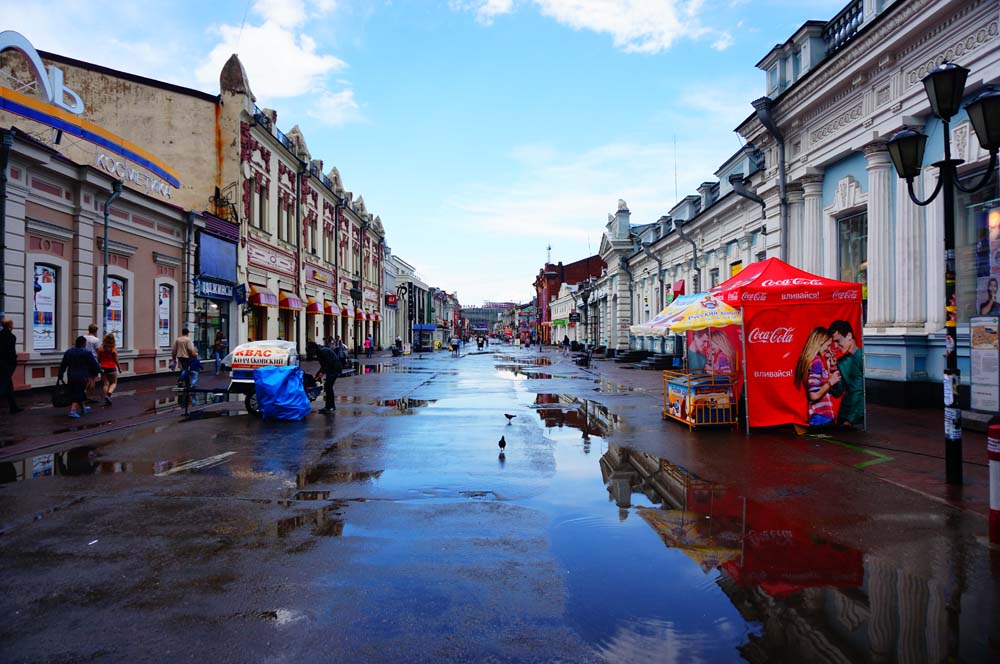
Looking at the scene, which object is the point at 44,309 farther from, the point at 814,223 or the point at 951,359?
the point at 814,223

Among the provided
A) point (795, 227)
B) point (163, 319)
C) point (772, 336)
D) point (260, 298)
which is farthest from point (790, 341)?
point (260, 298)

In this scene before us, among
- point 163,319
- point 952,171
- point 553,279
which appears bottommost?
point 163,319

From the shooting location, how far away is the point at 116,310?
1995 centimetres

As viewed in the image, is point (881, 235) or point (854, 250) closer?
point (881, 235)

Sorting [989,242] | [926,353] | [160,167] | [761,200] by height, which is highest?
[160,167]

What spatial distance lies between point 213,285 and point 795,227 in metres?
22.3

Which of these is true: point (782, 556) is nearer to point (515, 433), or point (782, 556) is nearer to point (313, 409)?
point (515, 433)

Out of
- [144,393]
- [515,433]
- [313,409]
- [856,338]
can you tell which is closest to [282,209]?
[144,393]

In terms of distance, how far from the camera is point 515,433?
11.0 metres

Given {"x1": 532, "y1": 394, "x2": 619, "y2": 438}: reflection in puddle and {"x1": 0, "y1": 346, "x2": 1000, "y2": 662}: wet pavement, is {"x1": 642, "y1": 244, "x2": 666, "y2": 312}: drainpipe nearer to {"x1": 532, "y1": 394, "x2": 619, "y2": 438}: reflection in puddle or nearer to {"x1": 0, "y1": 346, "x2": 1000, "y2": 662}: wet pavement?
{"x1": 532, "y1": 394, "x2": 619, "y2": 438}: reflection in puddle

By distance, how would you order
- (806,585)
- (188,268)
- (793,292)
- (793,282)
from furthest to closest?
(188,268) < (793,282) < (793,292) < (806,585)

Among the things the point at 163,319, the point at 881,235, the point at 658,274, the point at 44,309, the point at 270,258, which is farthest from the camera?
the point at 658,274

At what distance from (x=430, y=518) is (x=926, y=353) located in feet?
37.9

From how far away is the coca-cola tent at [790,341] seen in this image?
10680 mm
